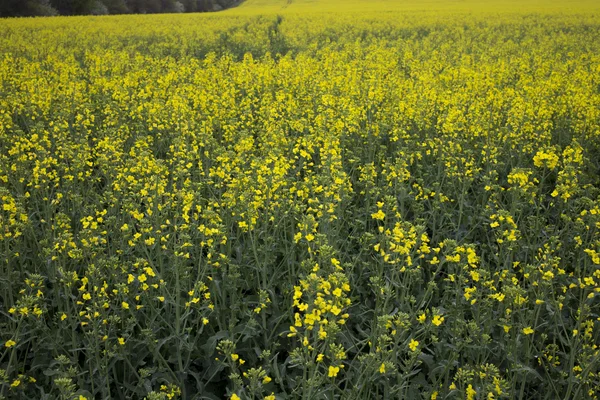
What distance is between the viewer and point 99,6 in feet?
150

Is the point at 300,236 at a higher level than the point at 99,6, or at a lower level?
lower

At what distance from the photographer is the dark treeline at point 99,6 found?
40.2 m

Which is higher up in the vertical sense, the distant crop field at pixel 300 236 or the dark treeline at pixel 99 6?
the dark treeline at pixel 99 6

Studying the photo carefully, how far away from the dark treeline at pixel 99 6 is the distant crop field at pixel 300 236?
3194 centimetres

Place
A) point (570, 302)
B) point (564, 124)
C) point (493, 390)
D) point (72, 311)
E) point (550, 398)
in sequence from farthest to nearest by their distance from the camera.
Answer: point (564, 124) → point (570, 302) → point (72, 311) → point (550, 398) → point (493, 390)

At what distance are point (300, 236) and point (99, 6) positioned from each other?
4855cm

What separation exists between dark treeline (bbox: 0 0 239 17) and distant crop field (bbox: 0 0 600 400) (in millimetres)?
31942

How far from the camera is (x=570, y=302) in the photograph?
427cm

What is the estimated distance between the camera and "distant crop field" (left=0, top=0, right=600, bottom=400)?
3133 millimetres

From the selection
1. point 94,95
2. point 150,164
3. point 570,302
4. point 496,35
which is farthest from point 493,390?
point 496,35

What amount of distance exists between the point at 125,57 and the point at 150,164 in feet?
27.1

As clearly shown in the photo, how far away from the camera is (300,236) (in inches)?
139

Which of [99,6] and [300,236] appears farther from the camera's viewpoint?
[99,6]

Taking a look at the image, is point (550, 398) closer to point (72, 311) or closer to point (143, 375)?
point (143, 375)
